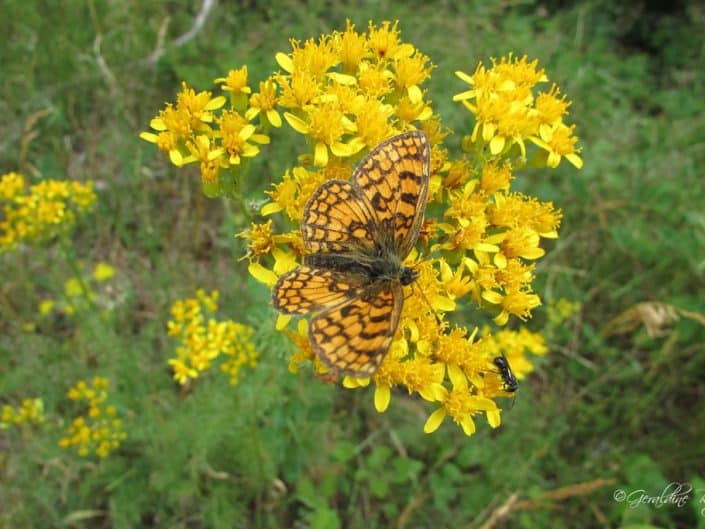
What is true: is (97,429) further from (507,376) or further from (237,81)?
(507,376)

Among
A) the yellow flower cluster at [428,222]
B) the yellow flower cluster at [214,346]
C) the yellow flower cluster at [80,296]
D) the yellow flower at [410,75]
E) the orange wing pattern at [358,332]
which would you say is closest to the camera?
the orange wing pattern at [358,332]

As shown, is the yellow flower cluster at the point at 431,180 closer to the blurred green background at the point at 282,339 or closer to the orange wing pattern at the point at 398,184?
the orange wing pattern at the point at 398,184

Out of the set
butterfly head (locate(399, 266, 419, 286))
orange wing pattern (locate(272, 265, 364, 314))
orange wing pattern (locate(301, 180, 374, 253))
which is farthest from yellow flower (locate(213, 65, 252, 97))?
butterfly head (locate(399, 266, 419, 286))

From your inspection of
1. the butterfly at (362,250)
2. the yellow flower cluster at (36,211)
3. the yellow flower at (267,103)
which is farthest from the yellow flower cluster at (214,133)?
the yellow flower cluster at (36,211)

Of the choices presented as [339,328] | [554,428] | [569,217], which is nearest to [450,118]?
[569,217]

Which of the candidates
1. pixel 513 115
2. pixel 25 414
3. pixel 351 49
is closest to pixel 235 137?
pixel 351 49

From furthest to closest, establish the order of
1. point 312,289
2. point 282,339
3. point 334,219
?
point 282,339, point 334,219, point 312,289
